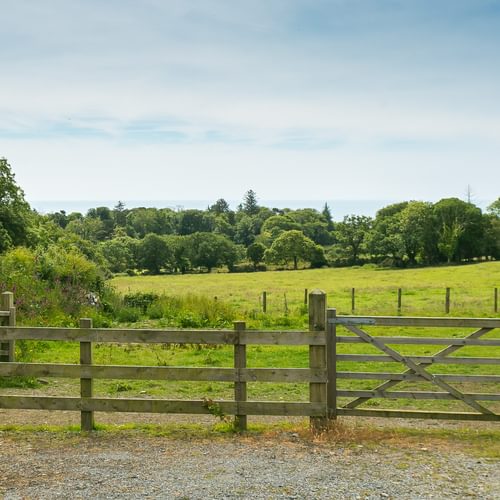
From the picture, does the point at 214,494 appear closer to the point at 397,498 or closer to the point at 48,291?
the point at 397,498

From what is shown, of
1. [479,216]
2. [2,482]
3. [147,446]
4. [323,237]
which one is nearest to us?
[2,482]

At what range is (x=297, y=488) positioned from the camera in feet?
20.6

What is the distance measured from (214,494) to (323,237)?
143 metres

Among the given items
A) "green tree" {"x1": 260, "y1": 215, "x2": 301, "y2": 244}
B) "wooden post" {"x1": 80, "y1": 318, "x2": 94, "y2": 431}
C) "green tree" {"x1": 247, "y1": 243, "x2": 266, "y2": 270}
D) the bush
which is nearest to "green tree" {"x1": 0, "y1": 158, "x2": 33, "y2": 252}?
the bush

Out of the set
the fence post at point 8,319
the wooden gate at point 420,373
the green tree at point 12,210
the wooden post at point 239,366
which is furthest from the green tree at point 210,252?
the wooden gate at point 420,373

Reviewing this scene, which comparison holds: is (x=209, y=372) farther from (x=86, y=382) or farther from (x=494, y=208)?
(x=494, y=208)

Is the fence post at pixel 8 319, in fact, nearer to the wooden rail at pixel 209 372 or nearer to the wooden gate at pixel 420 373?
the wooden rail at pixel 209 372

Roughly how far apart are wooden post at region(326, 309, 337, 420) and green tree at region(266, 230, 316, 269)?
91409 millimetres

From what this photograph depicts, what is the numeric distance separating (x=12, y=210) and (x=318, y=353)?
3005 cm

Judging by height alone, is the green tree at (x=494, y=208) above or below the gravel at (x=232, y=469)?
above

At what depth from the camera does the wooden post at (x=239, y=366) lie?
8219 millimetres

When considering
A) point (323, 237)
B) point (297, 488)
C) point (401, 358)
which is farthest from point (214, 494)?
point (323, 237)

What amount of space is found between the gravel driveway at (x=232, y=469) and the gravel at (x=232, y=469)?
11mm

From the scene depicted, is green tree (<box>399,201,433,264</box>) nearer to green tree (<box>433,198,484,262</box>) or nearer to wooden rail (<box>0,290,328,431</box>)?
green tree (<box>433,198,484,262</box>)
